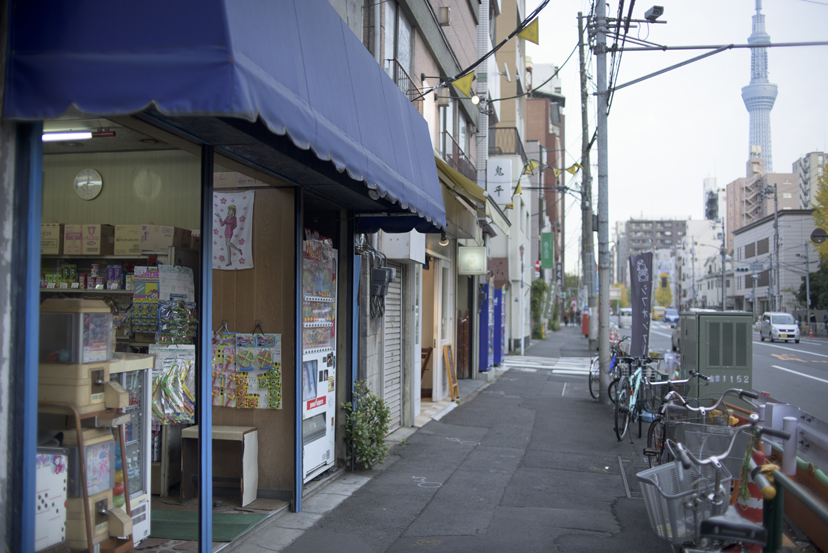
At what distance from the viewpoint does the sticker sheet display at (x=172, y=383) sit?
564 cm

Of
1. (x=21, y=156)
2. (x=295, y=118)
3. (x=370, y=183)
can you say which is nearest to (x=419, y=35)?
(x=370, y=183)

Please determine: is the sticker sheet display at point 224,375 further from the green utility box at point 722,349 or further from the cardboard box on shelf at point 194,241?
the green utility box at point 722,349

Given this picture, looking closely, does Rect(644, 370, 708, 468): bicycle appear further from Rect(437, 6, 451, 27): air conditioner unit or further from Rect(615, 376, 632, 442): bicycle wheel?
Rect(437, 6, 451, 27): air conditioner unit

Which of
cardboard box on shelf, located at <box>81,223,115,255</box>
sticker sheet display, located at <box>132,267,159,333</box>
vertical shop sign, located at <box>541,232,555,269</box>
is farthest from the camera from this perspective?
vertical shop sign, located at <box>541,232,555,269</box>

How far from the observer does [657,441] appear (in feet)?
25.6

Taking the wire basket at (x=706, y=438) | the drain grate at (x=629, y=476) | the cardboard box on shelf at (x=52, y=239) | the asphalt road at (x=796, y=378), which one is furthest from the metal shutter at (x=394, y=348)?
the asphalt road at (x=796, y=378)

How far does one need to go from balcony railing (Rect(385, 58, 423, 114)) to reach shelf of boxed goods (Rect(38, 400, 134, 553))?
732 centimetres

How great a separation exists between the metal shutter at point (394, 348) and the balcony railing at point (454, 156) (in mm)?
4317

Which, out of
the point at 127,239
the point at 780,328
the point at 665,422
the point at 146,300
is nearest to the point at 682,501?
the point at 665,422

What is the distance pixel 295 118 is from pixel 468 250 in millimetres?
12155

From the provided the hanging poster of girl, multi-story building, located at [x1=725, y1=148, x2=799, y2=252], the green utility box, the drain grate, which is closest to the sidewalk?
the drain grate

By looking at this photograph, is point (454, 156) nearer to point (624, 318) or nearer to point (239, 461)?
Answer: point (239, 461)

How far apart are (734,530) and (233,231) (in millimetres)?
4984

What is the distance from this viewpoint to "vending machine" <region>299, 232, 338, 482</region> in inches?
265
